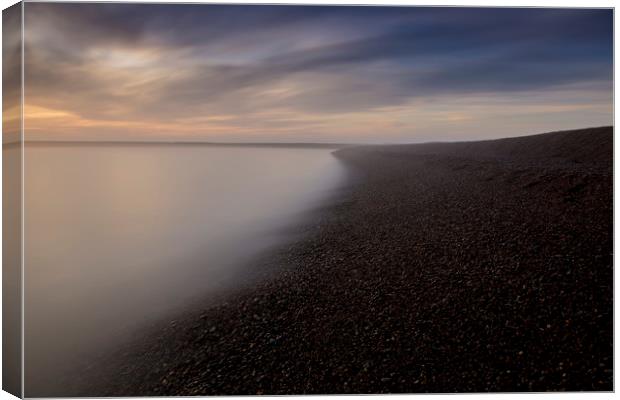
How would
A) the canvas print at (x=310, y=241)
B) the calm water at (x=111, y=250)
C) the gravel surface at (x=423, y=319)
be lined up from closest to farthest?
the gravel surface at (x=423, y=319) → the canvas print at (x=310, y=241) → the calm water at (x=111, y=250)

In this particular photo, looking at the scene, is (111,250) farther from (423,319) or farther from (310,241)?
(423,319)

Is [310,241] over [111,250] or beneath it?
over

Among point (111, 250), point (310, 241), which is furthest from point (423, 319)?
point (111, 250)

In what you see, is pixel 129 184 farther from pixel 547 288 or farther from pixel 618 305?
pixel 618 305

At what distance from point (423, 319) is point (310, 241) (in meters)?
4.31

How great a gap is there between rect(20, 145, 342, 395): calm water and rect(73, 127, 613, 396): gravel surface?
0.93 metres

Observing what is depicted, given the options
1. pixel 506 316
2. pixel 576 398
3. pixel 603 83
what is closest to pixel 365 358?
pixel 506 316

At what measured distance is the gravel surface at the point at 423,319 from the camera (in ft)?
16.6

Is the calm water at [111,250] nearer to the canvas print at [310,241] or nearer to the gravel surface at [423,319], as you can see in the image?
the canvas print at [310,241]

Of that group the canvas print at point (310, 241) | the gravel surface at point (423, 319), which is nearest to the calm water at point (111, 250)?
the canvas print at point (310, 241)

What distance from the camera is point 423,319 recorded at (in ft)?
18.1

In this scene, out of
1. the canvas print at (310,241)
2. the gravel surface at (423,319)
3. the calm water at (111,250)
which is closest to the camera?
the gravel surface at (423,319)

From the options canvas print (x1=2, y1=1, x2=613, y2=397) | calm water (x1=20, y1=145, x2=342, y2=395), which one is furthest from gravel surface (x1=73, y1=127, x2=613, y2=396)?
calm water (x1=20, y1=145, x2=342, y2=395)

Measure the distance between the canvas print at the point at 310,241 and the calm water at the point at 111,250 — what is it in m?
0.05
